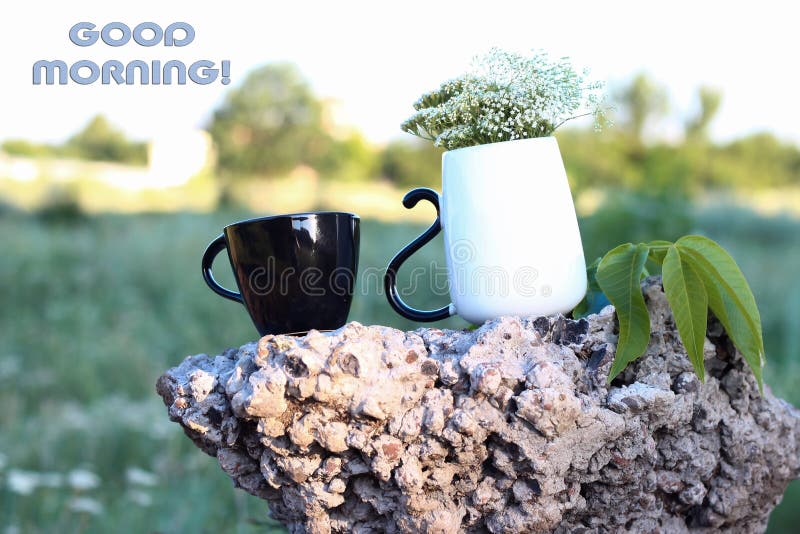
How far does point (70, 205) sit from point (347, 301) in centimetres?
711

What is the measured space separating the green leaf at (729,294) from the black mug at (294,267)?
1.75 ft

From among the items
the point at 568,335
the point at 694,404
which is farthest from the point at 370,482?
the point at 694,404

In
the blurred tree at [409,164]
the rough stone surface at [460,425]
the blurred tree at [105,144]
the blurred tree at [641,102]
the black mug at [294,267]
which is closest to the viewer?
the rough stone surface at [460,425]

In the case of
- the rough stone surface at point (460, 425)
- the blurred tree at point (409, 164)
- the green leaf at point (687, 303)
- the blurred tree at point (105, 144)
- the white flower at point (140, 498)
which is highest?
the blurred tree at point (105, 144)

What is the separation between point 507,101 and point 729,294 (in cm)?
45

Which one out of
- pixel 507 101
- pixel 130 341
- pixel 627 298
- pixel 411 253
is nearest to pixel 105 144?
pixel 130 341

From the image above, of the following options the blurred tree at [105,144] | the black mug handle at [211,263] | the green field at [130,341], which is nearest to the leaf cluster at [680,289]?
the green field at [130,341]

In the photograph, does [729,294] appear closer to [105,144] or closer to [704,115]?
[704,115]

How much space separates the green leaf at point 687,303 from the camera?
3.48 feet

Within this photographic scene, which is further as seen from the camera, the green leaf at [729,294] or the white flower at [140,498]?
the white flower at [140,498]

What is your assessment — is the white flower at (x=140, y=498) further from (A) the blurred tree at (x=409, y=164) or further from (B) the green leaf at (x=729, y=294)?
(A) the blurred tree at (x=409, y=164)

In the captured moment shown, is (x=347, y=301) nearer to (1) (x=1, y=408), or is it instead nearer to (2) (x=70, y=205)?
(1) (x=1, y=408)

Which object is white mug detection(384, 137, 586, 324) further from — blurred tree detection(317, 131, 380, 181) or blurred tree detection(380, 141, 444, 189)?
blurred tree detection(317, 131, 380, 181)

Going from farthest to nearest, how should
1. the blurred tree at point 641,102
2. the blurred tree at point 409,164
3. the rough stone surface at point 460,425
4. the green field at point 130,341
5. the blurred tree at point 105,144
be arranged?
the blurred tree at point 105,144 → the blurred tree at point 641,102 → the blurred tree at point 409,164 → the green field at point 130,341 → the rough stone surface at point 460,425
